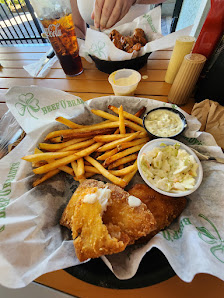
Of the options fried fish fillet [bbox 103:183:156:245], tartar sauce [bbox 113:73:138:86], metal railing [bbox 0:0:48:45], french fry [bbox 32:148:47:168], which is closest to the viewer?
fried fish fillet [bbox 103:183:156:245]

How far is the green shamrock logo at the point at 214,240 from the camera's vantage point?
0.78 m

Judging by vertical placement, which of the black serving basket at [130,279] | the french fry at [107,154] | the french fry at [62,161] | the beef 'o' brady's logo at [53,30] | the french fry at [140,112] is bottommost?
the french fry at [140,112]

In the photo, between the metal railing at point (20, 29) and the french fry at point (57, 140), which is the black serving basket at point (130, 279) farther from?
the metal railing at point (20, 29)

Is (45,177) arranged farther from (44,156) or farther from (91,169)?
(91,169)

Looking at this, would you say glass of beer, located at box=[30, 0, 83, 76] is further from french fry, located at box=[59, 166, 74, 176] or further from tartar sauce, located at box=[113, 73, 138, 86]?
french fry, located at box=[59, 166, 74, 176]

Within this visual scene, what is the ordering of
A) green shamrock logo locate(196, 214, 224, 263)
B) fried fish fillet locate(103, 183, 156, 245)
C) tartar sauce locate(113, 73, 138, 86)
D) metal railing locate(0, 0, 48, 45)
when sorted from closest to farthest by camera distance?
green shamrock logo locate(196, 214, 224, 263)
fried fish fillet locate(103, 183, 156, 245)
tartar sauce locate(113, 73, 138, 86)
metal railing locate(0, 0, 48, 45)

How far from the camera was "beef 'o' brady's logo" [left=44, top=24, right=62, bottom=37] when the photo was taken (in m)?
1.54

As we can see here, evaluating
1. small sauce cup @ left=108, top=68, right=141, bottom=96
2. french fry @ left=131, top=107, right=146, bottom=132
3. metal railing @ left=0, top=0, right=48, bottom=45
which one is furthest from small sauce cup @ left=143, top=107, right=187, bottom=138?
metal railing @ left=0, top=0, right=48, bottom=45

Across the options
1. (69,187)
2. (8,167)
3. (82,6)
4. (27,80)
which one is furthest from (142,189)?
(82,6)

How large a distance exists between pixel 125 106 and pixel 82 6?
181cm

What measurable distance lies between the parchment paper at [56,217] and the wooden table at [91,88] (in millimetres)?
152

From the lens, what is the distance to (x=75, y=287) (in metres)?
0.90

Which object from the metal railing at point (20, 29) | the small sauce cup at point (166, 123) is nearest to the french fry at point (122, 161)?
the small sauce cup at point (166, 123)

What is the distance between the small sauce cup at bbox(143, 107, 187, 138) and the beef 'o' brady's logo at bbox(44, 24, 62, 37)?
1.15m
